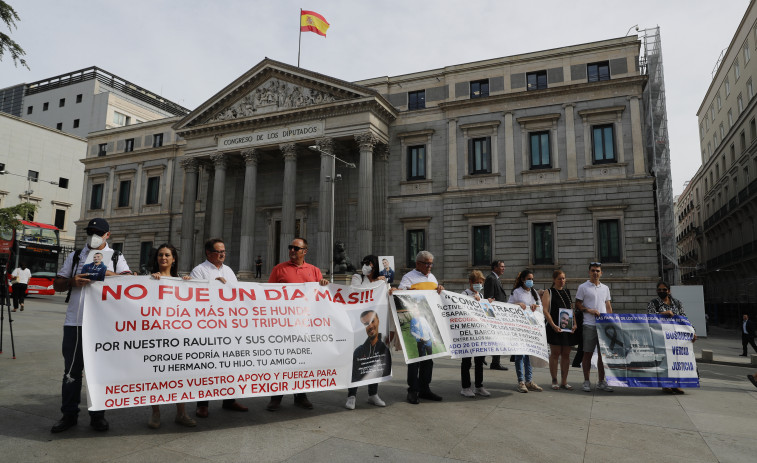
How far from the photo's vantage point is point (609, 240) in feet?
86.7

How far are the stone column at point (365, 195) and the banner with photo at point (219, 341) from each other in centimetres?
2255

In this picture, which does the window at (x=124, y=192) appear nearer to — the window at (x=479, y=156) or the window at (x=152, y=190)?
the window at (x=152, y=190)

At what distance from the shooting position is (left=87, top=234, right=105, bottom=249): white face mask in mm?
5413

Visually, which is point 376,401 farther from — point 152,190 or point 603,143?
point 152,190

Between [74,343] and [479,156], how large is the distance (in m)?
27.2

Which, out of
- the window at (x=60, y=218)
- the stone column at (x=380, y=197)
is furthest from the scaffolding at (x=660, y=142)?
the window at (x=60, y=218)

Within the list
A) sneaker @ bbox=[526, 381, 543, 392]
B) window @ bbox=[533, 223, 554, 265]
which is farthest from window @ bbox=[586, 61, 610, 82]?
sneaker @ bbox=[526, 381, 543, 392]

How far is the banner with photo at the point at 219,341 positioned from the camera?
16.5 ft

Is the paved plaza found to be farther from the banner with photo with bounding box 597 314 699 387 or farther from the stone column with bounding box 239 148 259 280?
the stone column with bounding box 239 148 259 280

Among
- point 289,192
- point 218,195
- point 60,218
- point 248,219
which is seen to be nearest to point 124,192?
point 218,195

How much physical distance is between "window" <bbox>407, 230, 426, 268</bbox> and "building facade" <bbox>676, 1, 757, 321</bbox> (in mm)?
22346

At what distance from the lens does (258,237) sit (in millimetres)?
35469

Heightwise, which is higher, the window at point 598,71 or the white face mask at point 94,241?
the window at point 598,71

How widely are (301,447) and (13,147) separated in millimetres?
65572
